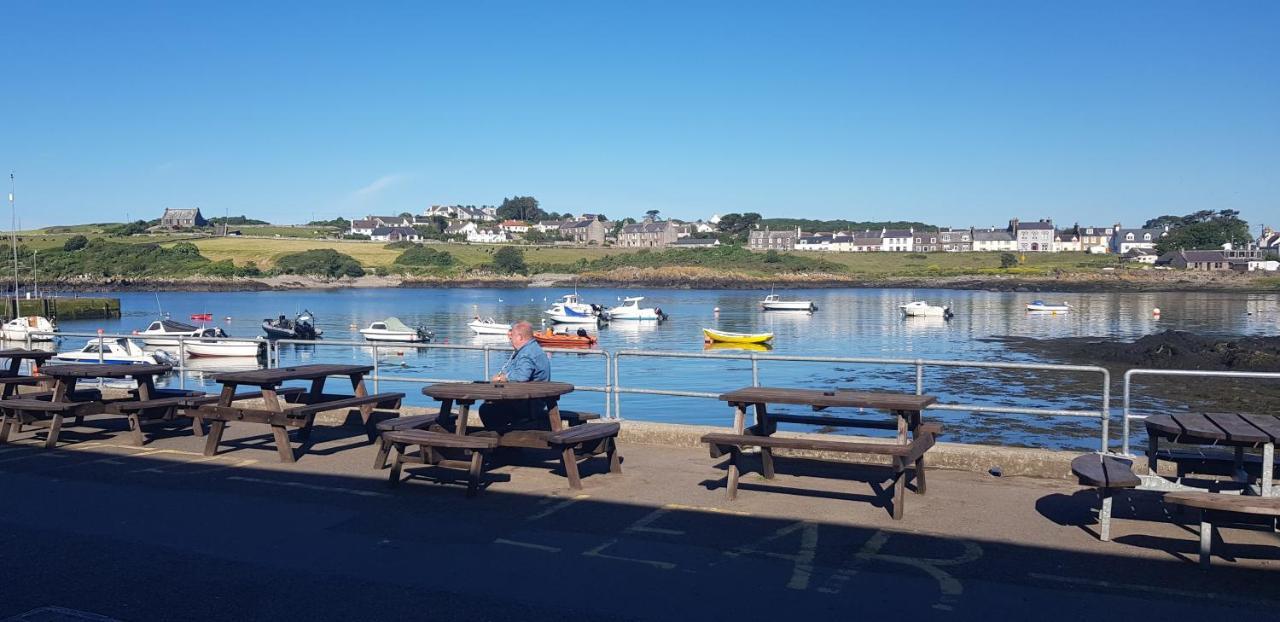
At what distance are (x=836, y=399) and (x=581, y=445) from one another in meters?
2.48

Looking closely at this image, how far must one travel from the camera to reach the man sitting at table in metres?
9.84

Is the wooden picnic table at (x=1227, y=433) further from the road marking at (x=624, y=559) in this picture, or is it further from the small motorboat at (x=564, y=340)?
the small motorboat at (x=564, y=340)

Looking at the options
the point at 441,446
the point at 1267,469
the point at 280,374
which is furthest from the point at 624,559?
the point at 280,374

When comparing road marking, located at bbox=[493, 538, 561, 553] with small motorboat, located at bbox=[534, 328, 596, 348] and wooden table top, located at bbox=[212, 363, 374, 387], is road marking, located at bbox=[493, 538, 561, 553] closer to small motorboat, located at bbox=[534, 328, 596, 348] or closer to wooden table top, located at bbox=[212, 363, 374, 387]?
wooden table top, located at bbox=[212, 363, 374, 387]

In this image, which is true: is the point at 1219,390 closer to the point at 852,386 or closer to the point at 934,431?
the point at 852,386

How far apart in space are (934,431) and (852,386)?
30.5 meters

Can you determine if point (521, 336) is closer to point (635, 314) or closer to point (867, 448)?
point (867, 448)

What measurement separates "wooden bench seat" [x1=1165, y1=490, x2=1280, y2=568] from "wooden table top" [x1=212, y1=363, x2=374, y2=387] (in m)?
8.52

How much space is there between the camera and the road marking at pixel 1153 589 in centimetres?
603

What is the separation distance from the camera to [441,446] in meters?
9.00

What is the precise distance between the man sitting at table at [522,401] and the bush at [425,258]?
169m

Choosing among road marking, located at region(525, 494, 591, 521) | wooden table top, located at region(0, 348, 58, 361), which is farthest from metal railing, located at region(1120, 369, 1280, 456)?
wooden table top, located at region(0, 348, 58, 361)

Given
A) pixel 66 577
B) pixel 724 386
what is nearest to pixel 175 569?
pixel 66 577

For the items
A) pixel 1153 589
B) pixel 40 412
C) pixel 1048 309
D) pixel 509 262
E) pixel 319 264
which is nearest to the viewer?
pixel 1153 589
